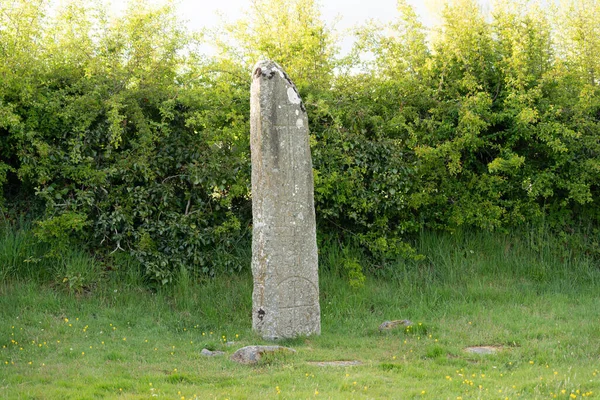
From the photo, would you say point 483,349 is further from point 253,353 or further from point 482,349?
point 253,353

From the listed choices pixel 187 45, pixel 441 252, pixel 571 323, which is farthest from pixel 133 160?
pixel 571 323

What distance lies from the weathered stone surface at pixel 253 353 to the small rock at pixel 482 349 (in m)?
2.32

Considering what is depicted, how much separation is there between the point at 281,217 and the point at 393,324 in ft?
7.37

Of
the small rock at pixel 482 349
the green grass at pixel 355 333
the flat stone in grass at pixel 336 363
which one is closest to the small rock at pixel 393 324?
the green grass at pixel 355 333

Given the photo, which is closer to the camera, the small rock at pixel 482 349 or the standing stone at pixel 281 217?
the small rock at pixel 482 349

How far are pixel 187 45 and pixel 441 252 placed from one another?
241 inches

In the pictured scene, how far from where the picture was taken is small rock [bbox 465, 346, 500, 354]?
30.6 ft

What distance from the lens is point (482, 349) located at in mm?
9562

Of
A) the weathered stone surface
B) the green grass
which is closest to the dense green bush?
the green grass

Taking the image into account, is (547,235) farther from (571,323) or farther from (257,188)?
(257,188)

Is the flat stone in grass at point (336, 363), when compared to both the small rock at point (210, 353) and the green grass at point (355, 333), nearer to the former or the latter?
the green grass at point (355, 333)

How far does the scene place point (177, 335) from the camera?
10539 mm

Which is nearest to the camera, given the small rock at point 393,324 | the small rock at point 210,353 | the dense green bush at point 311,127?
the small rock at point 210,353

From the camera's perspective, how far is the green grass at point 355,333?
25.3 feet
